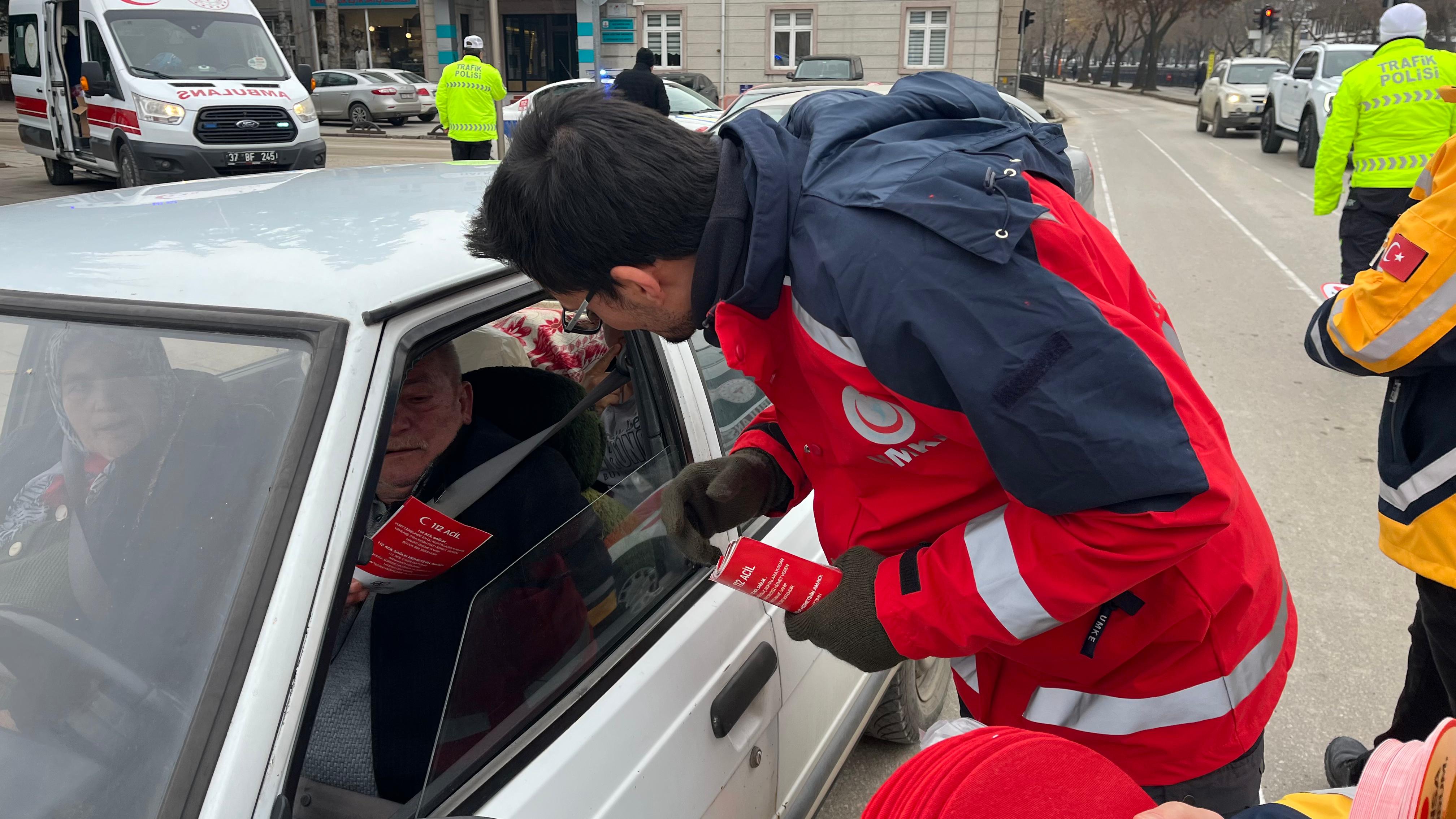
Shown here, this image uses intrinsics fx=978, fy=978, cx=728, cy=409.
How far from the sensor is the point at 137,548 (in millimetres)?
1167

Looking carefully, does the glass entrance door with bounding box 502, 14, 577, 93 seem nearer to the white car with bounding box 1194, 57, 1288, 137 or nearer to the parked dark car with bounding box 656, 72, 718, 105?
the parked dark car with bounding box 656, 72, 718, 105

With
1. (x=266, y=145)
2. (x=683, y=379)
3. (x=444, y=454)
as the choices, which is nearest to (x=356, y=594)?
(x=444, y=454)

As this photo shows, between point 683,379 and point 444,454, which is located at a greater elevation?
point 683,379

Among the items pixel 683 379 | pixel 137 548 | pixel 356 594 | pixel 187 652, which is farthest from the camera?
pixel 683 379

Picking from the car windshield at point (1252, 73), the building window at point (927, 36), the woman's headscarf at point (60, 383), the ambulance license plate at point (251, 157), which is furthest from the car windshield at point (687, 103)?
the building window at point (927, 36)

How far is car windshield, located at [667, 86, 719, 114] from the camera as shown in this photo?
49.8 ft

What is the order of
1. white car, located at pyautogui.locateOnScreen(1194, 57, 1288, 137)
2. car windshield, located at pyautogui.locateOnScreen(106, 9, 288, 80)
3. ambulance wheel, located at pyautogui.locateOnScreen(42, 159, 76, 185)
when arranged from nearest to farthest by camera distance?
car windshield, located at pyautogui.locateOnScreen(106, 9, 288, 80) → ambulance wheel, located at pyautogui.locateOnScreen(42, 159, 76, 185) → white car, located at pyautogui.locateOnScreen(1194, 57, 1288, 137)

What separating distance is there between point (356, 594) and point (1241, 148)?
22.0 metres

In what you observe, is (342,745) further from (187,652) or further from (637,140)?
(637,140)

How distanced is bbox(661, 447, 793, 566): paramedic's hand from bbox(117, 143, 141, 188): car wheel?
455 inches

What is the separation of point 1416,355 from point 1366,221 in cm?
467

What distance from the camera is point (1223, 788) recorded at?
1.47m

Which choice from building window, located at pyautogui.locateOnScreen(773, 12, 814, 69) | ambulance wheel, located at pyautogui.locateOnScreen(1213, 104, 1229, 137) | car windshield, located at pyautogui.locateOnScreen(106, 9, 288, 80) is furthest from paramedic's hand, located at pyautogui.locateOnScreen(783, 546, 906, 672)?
building window, located at pyautogui.locateOnScreen(773, 12, 814, 69)

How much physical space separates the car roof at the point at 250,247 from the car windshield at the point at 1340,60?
17.2 m
